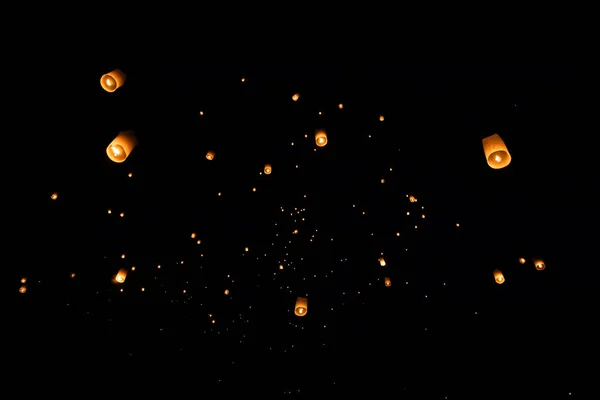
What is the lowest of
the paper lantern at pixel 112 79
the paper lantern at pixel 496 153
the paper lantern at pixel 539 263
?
the paper lantern at pixel 496 153

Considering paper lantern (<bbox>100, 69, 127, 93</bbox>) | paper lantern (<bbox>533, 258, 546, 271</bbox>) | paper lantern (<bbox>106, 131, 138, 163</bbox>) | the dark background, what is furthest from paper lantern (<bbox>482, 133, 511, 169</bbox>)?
paper lantern (<bbox>533, 258, 546, 271</bbox>)

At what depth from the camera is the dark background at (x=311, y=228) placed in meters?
2.70

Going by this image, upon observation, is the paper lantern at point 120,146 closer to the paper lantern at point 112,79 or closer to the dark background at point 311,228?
the paper lantern at point 112,79

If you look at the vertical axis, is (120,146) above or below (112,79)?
below

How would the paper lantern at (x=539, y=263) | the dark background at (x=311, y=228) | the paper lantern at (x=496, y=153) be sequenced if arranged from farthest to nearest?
the paper lantern at (x=539, y=263) → the dark background at (x=311, y=228) → the paper lantern at (x=496, y=153)

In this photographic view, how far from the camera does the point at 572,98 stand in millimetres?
2656

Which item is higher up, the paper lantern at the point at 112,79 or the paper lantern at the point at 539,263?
the paper lantern at the point at 112,79

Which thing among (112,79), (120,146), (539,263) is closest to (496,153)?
(120,146)

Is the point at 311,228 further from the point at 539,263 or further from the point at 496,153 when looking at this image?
the point at 539,263

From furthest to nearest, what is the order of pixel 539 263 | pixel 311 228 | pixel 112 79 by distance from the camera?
pixel 539 263 → pixel 311 228 → pixel 112 79

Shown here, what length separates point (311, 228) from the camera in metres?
3.47

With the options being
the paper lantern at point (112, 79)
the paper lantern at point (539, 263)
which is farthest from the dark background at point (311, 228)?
the paper lantern at point (112, 79)

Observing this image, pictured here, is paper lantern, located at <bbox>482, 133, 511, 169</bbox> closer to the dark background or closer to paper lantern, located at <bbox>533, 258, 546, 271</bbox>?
the dark background

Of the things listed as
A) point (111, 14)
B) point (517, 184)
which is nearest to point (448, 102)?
point (517, 184)
